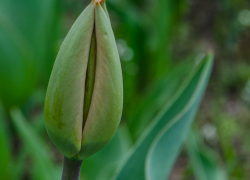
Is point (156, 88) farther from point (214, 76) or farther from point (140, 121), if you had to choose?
point (214, 76)

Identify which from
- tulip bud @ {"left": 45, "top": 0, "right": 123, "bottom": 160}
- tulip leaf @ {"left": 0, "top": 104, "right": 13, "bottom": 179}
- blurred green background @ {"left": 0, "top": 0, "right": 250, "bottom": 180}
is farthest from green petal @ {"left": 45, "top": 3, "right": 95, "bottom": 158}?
tulip leaf @ {"left": 0, "top": 104, "right": 13, "bottom": 179}

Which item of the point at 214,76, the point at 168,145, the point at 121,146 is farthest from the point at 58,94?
the point at 214,76

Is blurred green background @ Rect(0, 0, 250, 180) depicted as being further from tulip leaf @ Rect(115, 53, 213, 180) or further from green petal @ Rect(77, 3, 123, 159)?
green petal @ Rect(77, 3, 123, 159)

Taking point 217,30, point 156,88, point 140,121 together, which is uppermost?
point 217,30

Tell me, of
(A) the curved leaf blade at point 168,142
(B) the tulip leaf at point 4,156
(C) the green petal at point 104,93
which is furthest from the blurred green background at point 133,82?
(C) the green petal at point 104,93

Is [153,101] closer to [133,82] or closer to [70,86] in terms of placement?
[133,82]

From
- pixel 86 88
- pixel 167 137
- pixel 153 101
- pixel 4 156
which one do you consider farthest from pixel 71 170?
pixel 153 101
